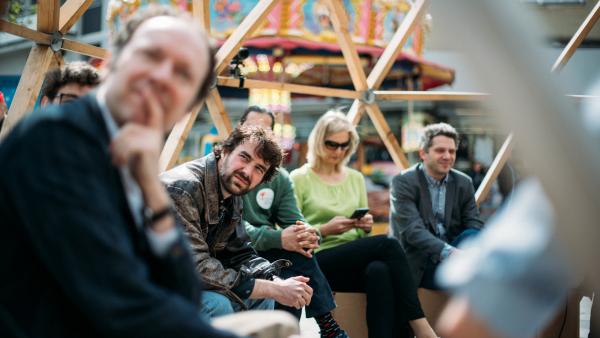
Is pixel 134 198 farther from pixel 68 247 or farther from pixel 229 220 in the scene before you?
pixel 229 220

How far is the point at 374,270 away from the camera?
317 centimetres

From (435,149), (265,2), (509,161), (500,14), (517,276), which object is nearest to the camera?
(500,14)

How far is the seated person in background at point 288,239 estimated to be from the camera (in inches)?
118

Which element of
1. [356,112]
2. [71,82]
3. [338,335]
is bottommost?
[338,335]

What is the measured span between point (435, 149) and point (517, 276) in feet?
9.34

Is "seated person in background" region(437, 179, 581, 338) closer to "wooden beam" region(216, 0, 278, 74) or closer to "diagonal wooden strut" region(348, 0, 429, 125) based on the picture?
"wooden beam" region(216, 0, 278, 74)

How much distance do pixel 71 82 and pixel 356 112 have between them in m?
2.55

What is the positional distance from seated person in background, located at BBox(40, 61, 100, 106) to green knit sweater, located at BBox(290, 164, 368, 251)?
1476 mm

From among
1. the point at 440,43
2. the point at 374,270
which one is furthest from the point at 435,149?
the point at 440,43

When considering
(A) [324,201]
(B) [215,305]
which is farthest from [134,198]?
(A) [324,201]

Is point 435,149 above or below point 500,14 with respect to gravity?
below

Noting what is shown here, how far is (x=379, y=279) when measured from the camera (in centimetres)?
315

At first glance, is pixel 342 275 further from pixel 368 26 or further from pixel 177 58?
pixel 368 26

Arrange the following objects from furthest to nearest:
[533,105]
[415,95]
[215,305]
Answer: [415,95] < [215,305] < [533,105]
